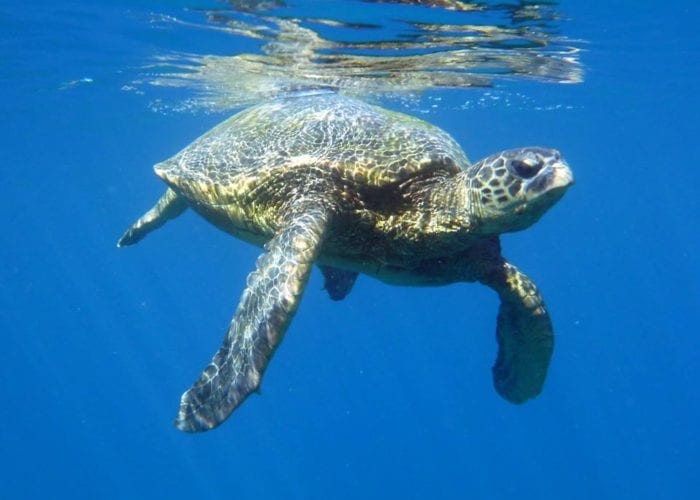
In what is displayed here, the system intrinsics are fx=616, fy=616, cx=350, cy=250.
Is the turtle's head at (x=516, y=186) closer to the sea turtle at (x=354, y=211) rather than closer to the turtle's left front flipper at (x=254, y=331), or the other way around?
the sea turtle at (x=354, y=211)

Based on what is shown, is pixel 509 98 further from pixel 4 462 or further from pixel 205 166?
pixel 4 462

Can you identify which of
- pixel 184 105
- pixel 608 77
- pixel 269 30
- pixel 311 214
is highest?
pixel 311 214

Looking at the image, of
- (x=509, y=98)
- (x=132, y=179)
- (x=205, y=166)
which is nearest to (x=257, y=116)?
(x=205, y=166)

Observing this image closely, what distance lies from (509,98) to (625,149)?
88.6ft

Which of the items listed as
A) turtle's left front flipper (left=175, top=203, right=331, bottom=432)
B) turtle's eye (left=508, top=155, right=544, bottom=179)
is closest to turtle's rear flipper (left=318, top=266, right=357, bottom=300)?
turtle's left front flipper (left=175, top=203, right=331, bottom=432)

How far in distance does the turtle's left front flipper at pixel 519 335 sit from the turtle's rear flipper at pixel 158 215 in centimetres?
530

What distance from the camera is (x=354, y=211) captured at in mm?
5609

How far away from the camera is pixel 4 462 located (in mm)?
40562

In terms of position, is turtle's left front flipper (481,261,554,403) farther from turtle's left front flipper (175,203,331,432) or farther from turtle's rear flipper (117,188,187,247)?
turtle's rear flipper (117,188,187,247)

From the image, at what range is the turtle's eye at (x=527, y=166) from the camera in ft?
14.8

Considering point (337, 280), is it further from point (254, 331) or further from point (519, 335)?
point (254, 331)

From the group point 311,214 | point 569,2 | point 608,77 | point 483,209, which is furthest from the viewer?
point 608,77

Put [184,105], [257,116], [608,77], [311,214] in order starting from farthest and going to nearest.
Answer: [184,105]
[608,77]
[257,116]
[311,214]

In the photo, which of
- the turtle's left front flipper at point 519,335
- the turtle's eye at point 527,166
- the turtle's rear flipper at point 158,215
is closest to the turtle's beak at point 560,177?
the turtle's eye at point 527,166
